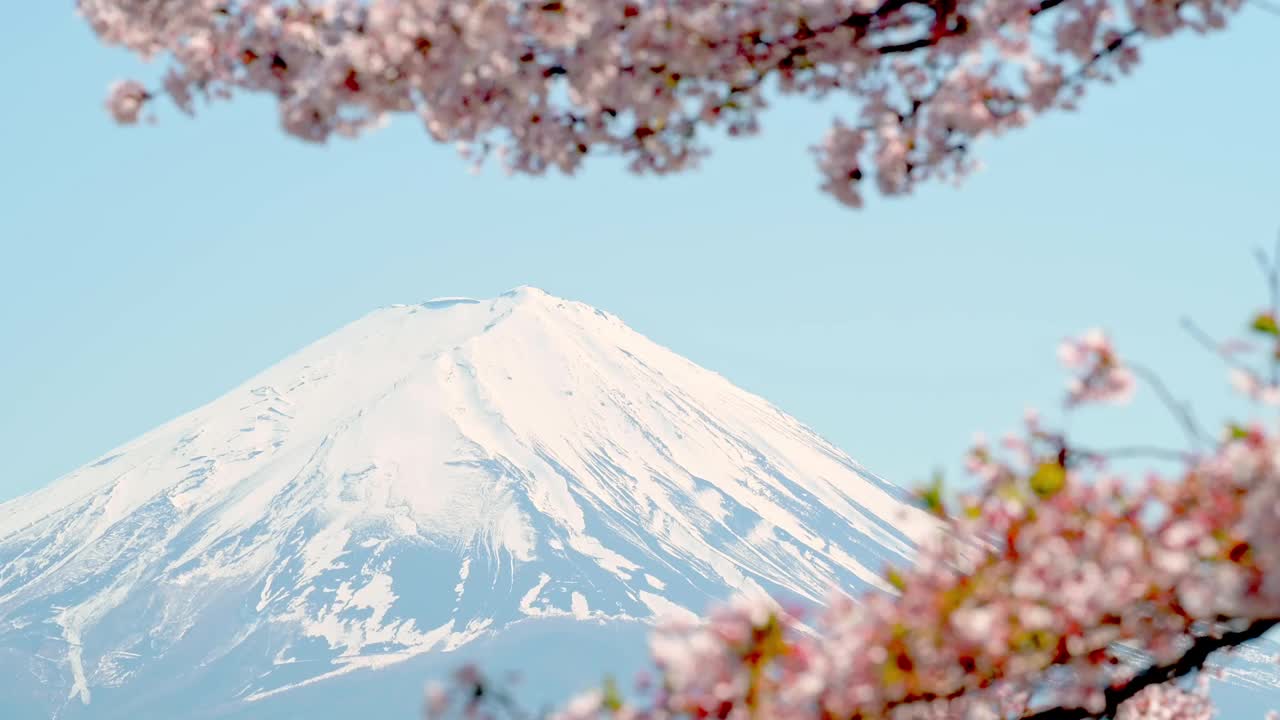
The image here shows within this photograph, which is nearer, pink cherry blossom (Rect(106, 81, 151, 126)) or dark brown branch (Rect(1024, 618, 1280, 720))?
dark brown branch (Rect(1024, 618, 1280, 720))

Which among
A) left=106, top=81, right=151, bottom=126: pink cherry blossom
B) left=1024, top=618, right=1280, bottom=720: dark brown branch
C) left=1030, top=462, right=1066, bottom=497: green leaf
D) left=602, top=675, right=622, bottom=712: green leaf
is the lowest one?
left=602, top=675, right=622, bottom=712: green leaf

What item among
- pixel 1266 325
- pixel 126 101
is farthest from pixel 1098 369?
pixel 126 101

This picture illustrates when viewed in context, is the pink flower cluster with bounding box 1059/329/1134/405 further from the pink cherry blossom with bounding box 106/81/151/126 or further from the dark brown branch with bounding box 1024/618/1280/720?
the pink cherry blossom with bounding box 106/81/151/126

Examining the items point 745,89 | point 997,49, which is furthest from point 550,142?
point 997,49

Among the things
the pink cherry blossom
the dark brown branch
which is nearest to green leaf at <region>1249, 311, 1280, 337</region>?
the dark brown branch

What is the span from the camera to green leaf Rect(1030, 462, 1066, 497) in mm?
3018

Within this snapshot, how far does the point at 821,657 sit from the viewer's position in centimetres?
288

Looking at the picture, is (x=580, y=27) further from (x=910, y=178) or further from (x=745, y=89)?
(x=910, y=178)

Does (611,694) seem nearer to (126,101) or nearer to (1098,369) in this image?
(1098,369)

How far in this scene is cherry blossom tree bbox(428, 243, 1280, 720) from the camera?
2816 mm

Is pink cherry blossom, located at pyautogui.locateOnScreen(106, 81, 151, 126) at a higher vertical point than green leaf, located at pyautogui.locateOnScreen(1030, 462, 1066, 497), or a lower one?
higher

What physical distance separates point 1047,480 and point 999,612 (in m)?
0.32

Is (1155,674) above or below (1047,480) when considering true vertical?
below

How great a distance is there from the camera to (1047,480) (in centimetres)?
302
